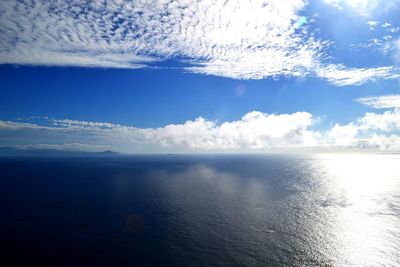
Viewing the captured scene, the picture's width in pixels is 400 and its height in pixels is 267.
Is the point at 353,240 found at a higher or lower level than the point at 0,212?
lower

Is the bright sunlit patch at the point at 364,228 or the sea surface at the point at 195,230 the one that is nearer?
the sea surface at the point at 195,230

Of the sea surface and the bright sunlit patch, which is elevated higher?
the sea surface

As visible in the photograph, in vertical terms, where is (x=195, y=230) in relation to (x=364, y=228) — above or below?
above

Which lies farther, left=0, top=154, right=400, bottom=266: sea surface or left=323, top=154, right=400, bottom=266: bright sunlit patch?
left=323, top=154, right=400, bottom=266: bright sunlit patch

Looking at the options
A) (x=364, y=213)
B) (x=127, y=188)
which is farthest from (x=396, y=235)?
(x=127, y=188)

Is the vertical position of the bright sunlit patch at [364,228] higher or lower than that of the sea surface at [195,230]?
lower

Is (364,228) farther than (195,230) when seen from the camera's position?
Yes

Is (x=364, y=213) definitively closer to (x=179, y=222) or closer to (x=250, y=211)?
(x=250, y=211)

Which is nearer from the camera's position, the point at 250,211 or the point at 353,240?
the point at 353,240

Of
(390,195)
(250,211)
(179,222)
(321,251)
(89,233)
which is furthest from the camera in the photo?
(390,195)

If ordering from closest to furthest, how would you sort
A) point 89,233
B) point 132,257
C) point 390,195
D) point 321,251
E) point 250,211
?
point 132,257
point 321,251
point 89,233
point 250,211
point 390,195

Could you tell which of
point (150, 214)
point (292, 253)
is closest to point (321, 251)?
point (292, 253)
